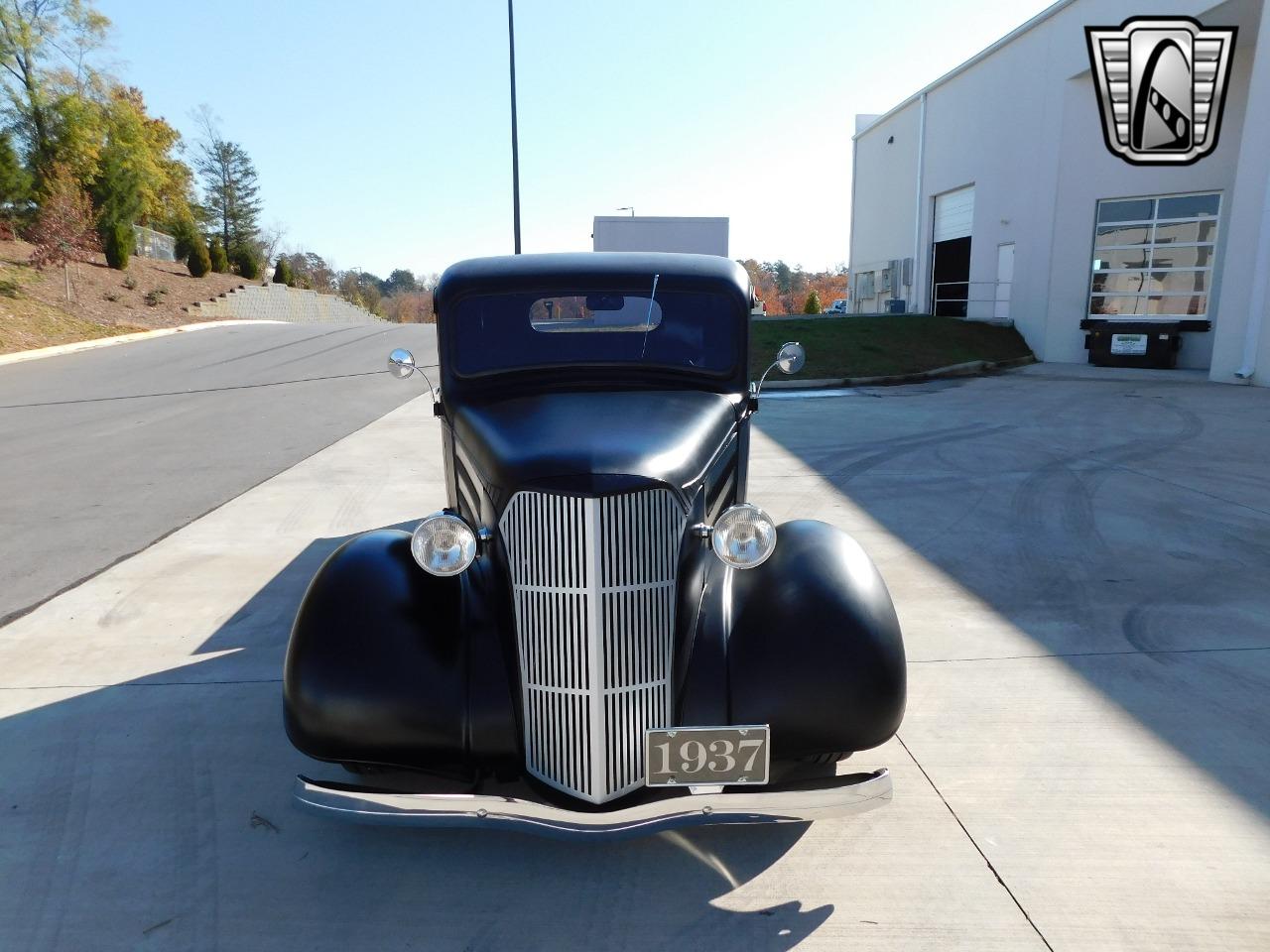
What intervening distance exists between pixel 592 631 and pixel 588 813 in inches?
19.9

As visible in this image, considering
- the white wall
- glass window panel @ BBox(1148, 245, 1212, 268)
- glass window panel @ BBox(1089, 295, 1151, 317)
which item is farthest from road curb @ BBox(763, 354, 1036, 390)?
the white wall

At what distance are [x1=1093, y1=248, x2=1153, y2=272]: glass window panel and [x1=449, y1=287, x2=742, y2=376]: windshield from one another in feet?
60.0

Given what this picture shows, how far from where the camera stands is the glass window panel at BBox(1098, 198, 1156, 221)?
18.0 meters

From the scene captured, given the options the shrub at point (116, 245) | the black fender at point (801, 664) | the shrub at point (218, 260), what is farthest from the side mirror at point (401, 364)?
the shrub at point (218, 260)

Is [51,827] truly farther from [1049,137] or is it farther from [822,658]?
[1049,137]

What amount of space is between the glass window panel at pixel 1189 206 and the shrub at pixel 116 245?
120 ft

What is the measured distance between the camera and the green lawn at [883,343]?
1689 cm

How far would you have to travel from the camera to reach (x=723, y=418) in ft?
11.2

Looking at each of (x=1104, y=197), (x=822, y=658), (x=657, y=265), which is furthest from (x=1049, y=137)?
(x=822, y=658)

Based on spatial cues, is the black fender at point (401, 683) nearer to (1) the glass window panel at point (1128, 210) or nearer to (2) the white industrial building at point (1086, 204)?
(2) the white industrial building at point (1086, 204)

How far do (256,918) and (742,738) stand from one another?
1508 mm

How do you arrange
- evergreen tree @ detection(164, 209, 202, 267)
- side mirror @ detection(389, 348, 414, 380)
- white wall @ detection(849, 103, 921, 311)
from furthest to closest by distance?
1. evergreen tree @ detection(164, 209, 202, 267)
2. white wall @ detection(849, 103, 921, 311)
3. side mirror @ detection(389, 348, 414, 380)

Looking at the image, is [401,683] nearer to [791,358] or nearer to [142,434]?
[791,358]

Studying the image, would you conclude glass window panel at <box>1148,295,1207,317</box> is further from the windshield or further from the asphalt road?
the windshield
